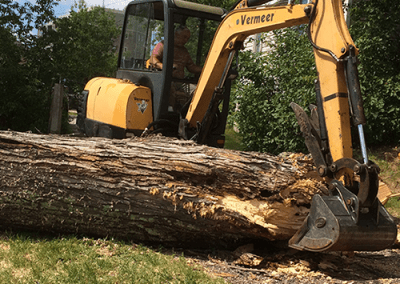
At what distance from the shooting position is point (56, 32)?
1118 cm

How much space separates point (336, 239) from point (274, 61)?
6681 mm

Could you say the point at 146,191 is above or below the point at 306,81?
below

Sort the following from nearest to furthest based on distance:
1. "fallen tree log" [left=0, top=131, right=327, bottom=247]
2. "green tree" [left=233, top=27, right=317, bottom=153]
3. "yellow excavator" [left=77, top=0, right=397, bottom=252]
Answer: "yellow excavator" [left=77, top=0, right=397, bottom=252]
"fallen tree log" [left=0, top=131, right=327, bottom=247]
"green tree" [left=233, top=27, right=317, bottom=153]

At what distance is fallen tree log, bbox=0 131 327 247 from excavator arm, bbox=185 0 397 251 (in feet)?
1.23

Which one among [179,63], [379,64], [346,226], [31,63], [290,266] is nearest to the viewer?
[346,226]

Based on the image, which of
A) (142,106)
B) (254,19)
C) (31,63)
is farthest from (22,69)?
(254,19)

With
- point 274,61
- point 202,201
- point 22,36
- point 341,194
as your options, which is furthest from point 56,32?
point 341,194

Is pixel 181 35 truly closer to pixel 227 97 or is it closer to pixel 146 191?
pixel 227 97

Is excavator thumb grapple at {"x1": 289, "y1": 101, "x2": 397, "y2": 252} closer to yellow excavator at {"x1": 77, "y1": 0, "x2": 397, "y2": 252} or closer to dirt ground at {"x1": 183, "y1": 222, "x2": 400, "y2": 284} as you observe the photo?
yellow excavator at {"x1": 77, "y1": 0, "x2": 397, "y2": 252}

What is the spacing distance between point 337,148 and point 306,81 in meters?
5.08

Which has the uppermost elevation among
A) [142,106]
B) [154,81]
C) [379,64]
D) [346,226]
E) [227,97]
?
[379,64]

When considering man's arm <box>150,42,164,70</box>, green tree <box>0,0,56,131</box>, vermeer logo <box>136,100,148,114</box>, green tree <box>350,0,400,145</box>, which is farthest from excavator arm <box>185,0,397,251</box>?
green tree <box>0,0,56,131</box>

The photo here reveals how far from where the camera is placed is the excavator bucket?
349cm

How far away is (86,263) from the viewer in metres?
3.75
